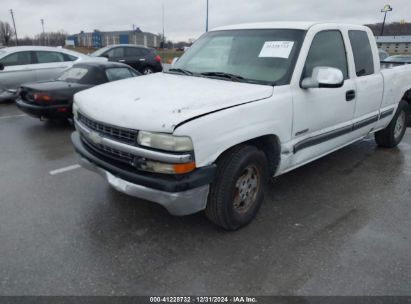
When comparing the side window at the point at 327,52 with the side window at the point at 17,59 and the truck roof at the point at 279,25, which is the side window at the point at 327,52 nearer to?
the truck roof at the point at 279,25

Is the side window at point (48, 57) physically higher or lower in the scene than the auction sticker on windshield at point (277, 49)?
lower

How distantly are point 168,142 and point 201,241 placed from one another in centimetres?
107

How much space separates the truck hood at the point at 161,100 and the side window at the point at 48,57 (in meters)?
7.80

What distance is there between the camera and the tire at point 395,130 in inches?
227

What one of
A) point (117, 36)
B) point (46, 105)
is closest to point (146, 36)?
point (117, 36)

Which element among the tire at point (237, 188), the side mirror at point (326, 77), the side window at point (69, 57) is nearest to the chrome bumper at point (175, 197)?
the tire at point (237, 188)

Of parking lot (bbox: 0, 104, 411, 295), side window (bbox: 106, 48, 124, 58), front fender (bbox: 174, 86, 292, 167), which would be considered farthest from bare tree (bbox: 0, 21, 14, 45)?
front fender (bbox: 174, 86, 292, 167)

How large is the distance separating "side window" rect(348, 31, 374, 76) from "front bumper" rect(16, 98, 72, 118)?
527 cm

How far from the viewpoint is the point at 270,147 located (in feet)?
11.4

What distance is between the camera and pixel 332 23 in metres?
4.15

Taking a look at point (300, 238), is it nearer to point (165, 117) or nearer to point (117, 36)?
point (165, 117)

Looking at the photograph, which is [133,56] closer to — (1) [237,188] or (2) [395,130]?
(2) [395,130]

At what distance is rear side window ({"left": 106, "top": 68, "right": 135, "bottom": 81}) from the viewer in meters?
7.62

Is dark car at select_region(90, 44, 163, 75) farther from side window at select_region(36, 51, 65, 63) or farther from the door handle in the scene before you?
the door handle
